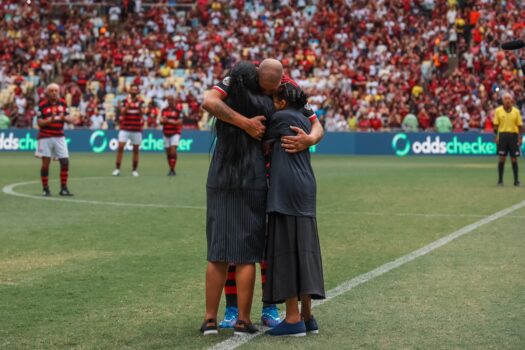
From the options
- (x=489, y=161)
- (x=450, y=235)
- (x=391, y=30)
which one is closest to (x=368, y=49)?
(x=391, y=30)

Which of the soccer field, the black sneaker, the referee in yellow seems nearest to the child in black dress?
the soccer field

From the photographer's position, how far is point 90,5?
51.5m

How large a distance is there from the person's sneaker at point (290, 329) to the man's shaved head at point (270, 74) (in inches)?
65.3

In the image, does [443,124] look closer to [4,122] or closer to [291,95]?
[4,122]

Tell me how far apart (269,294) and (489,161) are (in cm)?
2891

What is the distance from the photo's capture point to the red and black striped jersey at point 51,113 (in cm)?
1883

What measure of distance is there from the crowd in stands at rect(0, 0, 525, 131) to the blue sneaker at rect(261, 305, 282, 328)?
31.9 meters

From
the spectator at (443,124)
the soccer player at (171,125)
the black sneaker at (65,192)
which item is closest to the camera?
the black sneaker at (65,192)

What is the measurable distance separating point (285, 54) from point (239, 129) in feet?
127

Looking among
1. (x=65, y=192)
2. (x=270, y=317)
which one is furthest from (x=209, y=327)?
(x=65, y=192)

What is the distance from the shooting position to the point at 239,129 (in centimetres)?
719

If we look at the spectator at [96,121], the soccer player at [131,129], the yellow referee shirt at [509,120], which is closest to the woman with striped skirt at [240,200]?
the yellow referee shirt at [509,120]

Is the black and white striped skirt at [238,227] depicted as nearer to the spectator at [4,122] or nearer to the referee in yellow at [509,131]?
the referee in yellow at [509,131]

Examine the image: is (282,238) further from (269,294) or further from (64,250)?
(64,250)
